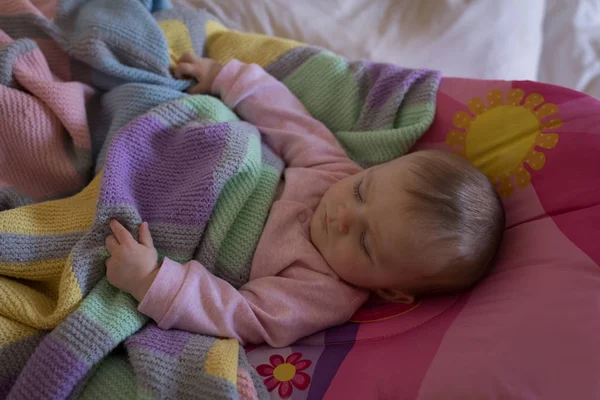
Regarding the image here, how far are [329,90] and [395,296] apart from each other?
0.47 meters

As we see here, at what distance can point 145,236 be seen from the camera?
0.84 m

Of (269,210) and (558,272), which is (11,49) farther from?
(558,272)

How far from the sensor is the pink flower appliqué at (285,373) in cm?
77

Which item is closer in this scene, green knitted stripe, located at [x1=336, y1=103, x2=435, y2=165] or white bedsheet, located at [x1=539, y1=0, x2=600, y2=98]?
green knitted stripe, located at [x1=336, y1=103, x2=435, y2=165]

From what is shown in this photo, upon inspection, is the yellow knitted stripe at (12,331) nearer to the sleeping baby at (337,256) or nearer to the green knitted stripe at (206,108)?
the sleeping baby at (337,256)

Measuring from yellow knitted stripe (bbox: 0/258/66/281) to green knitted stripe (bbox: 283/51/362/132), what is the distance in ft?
1.95

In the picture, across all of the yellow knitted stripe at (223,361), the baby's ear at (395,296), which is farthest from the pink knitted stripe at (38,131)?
the baby's ear at (395,296)

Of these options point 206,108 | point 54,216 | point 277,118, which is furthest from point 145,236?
point 277,118

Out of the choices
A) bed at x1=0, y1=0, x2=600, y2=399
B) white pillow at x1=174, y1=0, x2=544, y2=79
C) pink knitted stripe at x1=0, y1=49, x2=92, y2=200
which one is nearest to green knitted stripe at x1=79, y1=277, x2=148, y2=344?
bed at x1=0, y1=0, x2=600, y2=399

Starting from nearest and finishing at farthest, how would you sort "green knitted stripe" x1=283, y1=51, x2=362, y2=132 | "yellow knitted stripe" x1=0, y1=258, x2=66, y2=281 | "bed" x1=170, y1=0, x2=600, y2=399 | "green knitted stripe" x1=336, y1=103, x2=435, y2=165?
"bed" x1=170, y1=0, x2=600, y2=399
"yellow knitted stripe" x1=0, y1=258, x2=66, y2=281
"green knitted stripe" x1=336, y1=103, x2=435, y2=165
"green knitted stripe" x1=283, y1=51, x2=362, y2=132

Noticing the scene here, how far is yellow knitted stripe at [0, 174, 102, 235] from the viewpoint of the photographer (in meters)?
0.82

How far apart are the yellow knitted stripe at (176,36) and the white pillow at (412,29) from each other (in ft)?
0.63

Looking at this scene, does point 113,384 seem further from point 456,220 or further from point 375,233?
point 456,220

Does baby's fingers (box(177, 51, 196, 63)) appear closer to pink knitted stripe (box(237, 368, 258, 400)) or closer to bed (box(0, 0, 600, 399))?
bed (box(0, 0, 600, 399))
